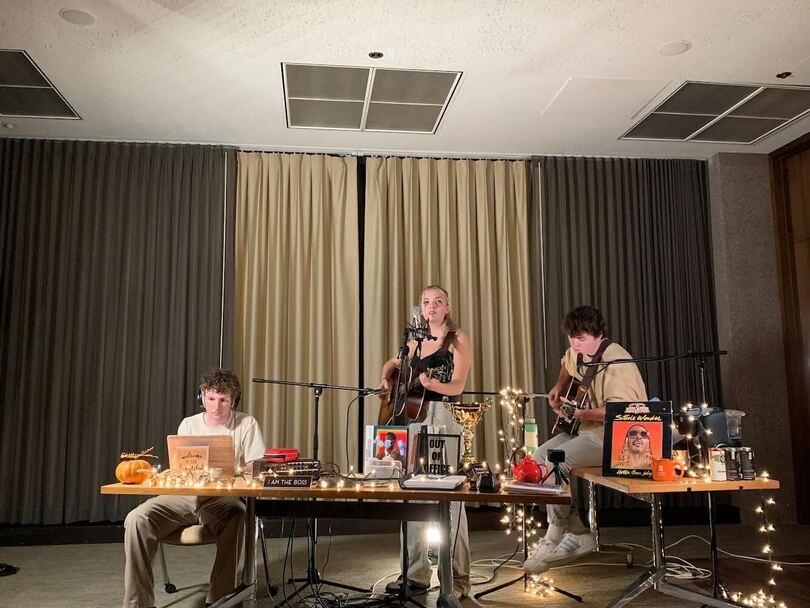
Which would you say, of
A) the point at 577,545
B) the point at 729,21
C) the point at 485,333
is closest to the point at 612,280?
the point at 485,333

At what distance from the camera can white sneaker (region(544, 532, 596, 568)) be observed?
3.40 meters

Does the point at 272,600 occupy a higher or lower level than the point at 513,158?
lower

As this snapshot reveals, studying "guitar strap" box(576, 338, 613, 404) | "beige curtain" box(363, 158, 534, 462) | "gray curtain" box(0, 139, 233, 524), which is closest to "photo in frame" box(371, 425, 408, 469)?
"guitar strap" box(576, 338, 613, 404)

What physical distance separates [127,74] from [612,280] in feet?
12.6

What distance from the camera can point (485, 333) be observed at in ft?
17.8

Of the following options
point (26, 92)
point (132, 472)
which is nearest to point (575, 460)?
point (132, 472)

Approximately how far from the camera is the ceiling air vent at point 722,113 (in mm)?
4559

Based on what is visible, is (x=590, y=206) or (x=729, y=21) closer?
(x=729, y=21)

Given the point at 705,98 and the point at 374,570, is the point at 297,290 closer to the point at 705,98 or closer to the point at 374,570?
the point at 374,570

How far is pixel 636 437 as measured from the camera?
2875 millimetres

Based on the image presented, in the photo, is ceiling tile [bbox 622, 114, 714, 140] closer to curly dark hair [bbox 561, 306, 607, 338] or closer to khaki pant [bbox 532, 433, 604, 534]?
curly dark hair [bbox 561, 306, 607, 338]

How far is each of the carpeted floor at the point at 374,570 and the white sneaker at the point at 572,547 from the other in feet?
0.61

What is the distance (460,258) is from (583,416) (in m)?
2.25

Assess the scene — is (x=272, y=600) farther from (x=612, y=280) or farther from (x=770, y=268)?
(x=770, y=268)
